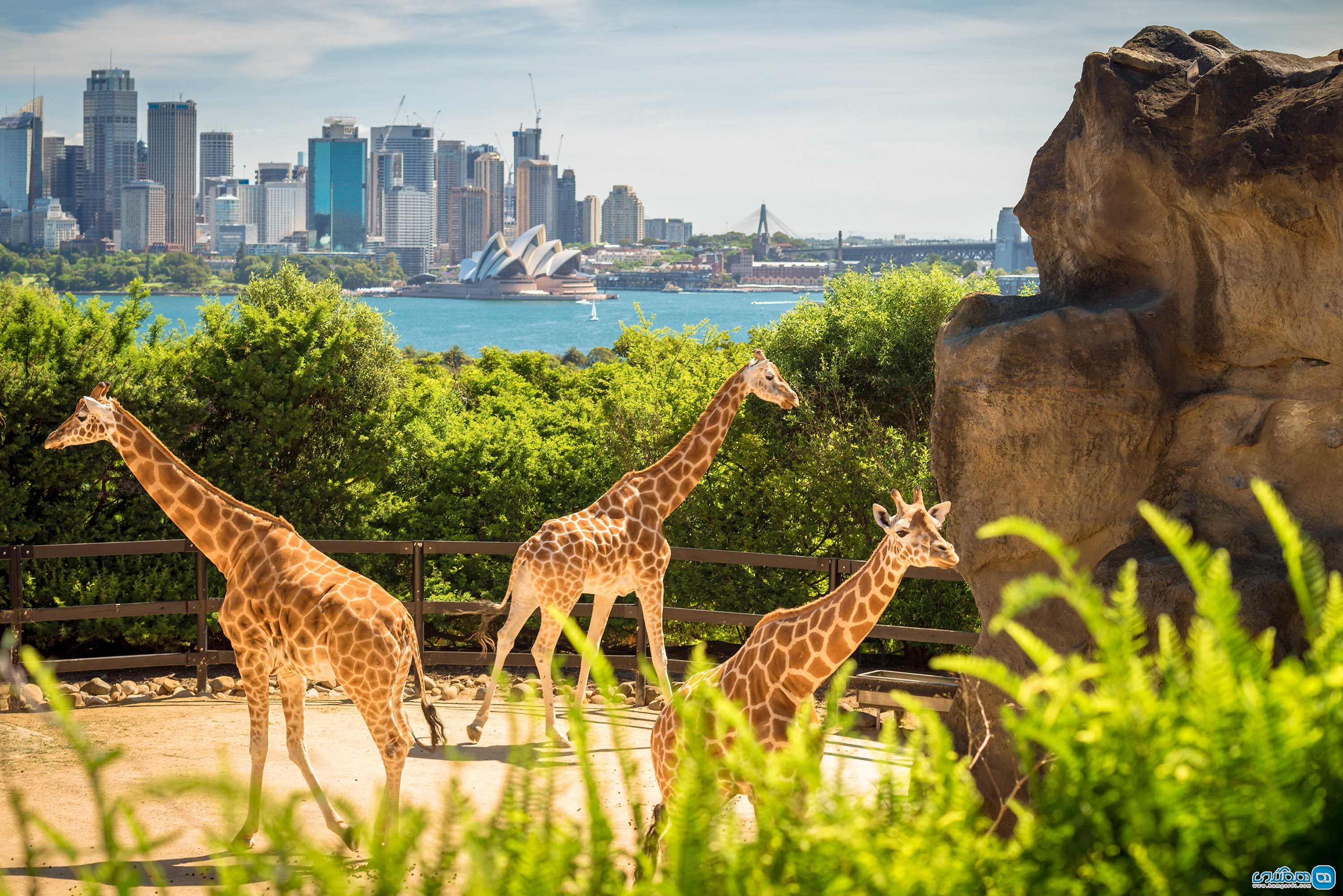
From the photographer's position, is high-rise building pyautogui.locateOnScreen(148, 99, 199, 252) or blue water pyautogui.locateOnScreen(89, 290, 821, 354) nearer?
blue water pyautogui.locateOnScreen(89, 290, 821, 354)

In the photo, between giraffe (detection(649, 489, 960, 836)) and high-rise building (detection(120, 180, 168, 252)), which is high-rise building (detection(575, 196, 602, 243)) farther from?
giraffe (detection(649, 489, 960, 836))

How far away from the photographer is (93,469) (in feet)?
32.6

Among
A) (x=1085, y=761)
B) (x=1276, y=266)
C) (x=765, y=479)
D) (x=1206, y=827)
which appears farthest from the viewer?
Answer: (x=765, y=479)

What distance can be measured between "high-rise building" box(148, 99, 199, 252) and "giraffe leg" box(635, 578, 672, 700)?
422ft

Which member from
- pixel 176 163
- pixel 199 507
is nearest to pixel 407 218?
pixel 176 163

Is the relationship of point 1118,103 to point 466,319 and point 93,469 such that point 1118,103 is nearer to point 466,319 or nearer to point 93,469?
point 93,469

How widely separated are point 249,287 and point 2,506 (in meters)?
3.14

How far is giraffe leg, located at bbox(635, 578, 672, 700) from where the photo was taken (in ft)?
25.3

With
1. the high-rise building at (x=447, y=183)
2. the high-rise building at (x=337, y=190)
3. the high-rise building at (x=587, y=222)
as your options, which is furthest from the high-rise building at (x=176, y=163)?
the high-rise building at (x=587, y=222)

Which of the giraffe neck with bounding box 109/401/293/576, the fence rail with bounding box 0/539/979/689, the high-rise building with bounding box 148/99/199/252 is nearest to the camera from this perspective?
the giraffe neck with bounding box 109/401/293/576

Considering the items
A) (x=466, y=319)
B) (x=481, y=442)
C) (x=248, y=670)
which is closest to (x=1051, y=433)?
(x=248, y=670)

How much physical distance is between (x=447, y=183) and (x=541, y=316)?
86840 millimetres

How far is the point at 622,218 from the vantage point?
6762 inches

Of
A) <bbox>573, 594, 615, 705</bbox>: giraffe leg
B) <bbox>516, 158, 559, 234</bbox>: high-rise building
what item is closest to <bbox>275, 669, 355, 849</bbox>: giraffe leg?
<bbox>573, 594, 615, 705</bbox>: giraffe leg
